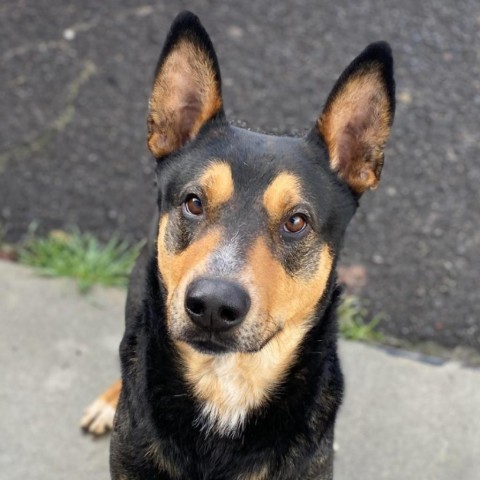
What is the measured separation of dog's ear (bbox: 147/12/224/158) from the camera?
9.59 feet

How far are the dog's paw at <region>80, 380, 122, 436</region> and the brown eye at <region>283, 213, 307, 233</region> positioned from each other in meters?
1.53

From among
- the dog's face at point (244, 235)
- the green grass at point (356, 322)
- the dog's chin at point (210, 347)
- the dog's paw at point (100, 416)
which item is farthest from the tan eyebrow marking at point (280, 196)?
the green grass at point (356, 322)

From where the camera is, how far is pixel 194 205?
2867mm

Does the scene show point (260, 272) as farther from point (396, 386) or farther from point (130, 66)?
point (130, 66)

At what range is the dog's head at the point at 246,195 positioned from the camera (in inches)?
103

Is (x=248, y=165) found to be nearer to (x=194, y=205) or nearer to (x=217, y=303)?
(x=194, y=205)

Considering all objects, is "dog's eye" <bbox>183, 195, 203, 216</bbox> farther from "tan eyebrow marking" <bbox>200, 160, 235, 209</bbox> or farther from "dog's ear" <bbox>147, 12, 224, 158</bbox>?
"dog's ear" <bbox>147, 12, 224, 158</bbox>

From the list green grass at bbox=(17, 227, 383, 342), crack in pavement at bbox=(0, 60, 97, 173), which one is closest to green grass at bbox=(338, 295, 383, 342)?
green grass at bbox=(17, 227, 383, 342)

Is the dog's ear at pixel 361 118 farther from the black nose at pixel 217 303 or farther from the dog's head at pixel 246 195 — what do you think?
the black nose at pixel 217 303

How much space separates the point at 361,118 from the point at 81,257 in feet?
7.82

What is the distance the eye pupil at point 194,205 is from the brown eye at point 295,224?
0.32 meters

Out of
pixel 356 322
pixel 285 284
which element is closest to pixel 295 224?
pixel 285 284

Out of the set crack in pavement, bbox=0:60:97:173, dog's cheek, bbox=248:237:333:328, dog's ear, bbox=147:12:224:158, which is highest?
dog's ear, bbox=147:12:224:158

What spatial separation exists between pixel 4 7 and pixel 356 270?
11.2 feet
